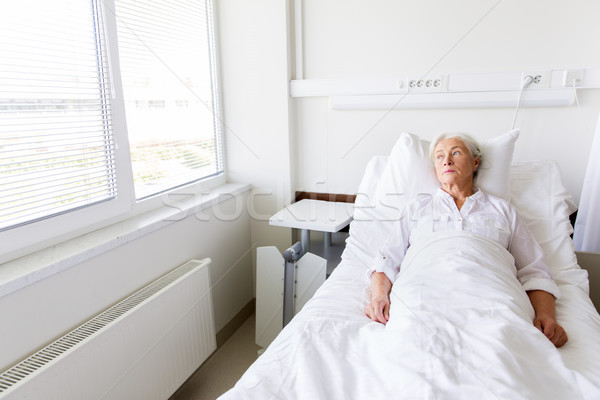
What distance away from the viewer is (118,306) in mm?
1482

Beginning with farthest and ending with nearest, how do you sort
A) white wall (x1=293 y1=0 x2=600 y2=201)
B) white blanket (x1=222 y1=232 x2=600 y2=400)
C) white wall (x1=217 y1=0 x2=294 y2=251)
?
white wall (x1=217 y1=0 x2=294 y2=251)
white wall (x1=293 y1=0 x2=600 y2=201)
white blanket (x1=222 y1=232 x2=600 y2=400)

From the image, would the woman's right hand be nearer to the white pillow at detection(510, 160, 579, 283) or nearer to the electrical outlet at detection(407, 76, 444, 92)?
the white pillow at detection(510, 160, 579, 283)

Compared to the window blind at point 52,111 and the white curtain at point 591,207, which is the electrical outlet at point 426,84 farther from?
the window blind at point 52,111

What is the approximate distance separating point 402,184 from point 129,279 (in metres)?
1.17

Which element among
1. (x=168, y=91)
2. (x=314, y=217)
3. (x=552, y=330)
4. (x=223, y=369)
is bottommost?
(x=223, y=369)

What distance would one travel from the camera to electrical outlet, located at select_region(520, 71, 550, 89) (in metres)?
1.79

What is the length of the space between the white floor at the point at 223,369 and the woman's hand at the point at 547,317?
1.30m

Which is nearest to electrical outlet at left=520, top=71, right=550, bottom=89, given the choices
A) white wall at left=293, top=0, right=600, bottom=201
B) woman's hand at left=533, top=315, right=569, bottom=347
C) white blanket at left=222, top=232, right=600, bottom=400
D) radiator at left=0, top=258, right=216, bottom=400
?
white wall at left=293, top=0, right=600, bottom=201

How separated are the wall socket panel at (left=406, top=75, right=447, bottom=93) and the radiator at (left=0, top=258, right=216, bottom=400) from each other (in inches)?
50.8

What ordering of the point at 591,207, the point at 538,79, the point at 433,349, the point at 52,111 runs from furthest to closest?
the point at 538,79, the point at 591,207, the point at 52,111, the point at 433,349

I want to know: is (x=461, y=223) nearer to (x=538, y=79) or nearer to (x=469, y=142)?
(x=469, y=142)

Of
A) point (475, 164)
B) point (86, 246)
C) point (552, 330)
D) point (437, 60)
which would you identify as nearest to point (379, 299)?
point (552, 330)

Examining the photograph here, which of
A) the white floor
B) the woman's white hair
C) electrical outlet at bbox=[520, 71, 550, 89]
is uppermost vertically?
electrical outlet at bbox=[520, 71, 550, 89]

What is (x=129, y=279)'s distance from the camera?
1.57m
